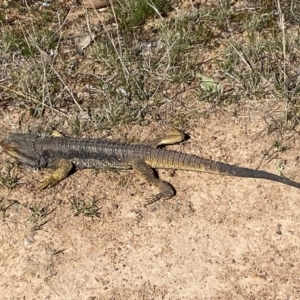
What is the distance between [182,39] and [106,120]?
1.37 meters

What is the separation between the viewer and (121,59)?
6.24 meters

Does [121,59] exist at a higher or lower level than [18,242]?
higher

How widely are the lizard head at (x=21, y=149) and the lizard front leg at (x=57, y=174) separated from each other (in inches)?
9.4

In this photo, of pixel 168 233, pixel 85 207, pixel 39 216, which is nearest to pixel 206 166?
pixel 168 233

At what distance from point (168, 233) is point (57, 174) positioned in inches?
52.0

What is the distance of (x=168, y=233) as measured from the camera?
204 inches

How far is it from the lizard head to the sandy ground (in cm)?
15

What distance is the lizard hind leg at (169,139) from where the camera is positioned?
5.87 meters

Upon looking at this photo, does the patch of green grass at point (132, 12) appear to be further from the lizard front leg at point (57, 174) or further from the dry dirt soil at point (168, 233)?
the lizard front leg at point (57, 174)

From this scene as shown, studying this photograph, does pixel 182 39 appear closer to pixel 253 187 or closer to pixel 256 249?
pixel 253 187

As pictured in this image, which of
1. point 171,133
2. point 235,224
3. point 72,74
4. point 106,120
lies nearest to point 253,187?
point 235,224

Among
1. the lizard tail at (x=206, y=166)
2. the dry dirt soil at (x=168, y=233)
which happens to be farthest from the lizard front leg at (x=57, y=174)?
the lizard tail at (x=206, y=166)

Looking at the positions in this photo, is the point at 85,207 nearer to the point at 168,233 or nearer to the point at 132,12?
the point at 168,233

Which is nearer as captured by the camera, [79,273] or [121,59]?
[79,273]
